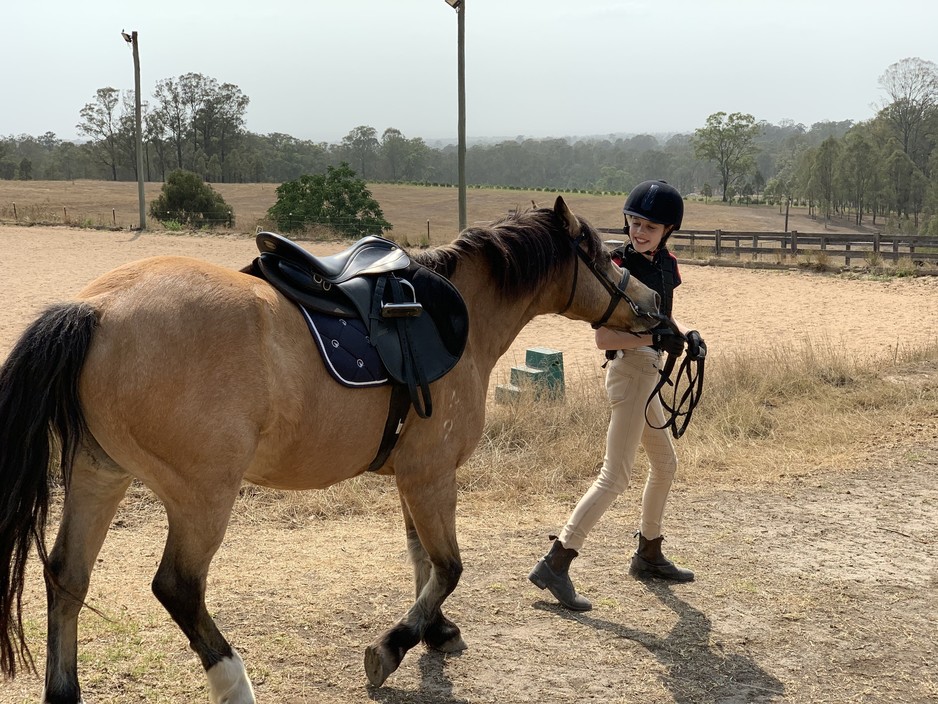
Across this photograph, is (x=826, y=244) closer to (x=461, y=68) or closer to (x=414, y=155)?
(x=461, y=68)

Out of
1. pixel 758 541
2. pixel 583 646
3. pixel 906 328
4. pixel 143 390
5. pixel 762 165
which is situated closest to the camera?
pixel 143 390

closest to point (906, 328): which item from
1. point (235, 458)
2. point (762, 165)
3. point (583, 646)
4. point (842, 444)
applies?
point (842, 444)

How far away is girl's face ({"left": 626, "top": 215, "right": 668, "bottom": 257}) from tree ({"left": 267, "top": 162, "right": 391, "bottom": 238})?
2798cm

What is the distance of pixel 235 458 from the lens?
2.70 meters

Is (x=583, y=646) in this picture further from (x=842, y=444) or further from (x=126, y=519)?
(x=842, y=444)

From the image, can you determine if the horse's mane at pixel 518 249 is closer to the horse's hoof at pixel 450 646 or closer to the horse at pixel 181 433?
the horse at pixel 181 433

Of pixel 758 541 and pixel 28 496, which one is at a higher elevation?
pixel 28 496

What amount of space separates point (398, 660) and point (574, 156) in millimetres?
170437

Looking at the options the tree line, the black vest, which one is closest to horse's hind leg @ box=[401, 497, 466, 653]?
the black vest

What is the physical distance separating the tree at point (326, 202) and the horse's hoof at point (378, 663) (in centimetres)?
2907

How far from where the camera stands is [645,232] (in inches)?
164

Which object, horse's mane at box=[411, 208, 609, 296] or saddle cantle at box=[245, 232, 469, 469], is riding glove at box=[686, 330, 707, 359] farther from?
saddle cantle at box=[245, 232, 469, 469]

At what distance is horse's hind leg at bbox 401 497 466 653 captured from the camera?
3.62 m

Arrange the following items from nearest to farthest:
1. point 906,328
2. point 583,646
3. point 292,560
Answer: point 583,646 → point 292,560 → point 906,328
